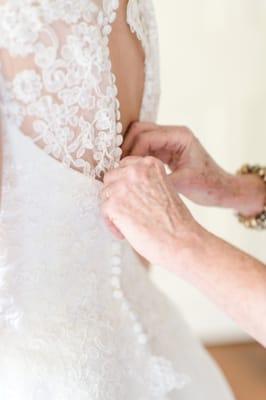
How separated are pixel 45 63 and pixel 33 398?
405mm

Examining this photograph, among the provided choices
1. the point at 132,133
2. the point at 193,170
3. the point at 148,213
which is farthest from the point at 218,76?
the point at 148,213

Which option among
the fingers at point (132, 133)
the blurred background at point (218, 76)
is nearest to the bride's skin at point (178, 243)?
the fingers at point (132, 133)

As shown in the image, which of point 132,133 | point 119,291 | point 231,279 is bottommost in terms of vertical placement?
point 119,291

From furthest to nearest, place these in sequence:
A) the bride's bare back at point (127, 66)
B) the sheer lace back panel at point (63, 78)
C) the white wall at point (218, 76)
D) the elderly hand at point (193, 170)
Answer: the white wall at point (218, 76), the elderly hand at point (193, 170), the bride's bare back at point (127, 66), the sheer lace back panel at point (63, 78)

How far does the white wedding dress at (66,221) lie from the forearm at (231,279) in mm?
145

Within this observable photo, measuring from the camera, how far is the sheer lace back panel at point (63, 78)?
646 mm

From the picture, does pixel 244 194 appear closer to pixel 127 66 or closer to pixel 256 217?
pixel 256 217

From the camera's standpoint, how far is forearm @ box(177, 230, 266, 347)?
711 millimetres

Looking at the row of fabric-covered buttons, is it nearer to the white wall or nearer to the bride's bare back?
the bride's bare back

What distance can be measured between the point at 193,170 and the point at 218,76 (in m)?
0.71

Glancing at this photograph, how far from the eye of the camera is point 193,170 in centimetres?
101

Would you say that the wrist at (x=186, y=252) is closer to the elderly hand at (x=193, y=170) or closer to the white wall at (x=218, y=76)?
the elderly hand at (x=193, y=170)

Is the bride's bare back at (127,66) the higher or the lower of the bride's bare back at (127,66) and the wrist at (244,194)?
the higher

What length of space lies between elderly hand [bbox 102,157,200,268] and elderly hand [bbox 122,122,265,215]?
0.12 meters
